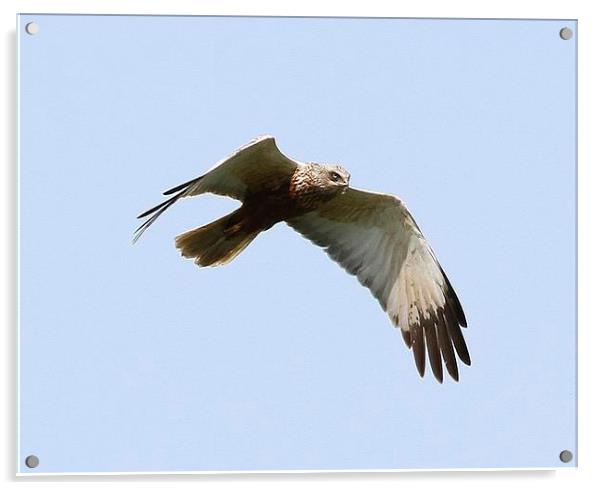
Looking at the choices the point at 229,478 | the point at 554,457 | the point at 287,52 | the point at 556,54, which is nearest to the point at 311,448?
the point at 229,478

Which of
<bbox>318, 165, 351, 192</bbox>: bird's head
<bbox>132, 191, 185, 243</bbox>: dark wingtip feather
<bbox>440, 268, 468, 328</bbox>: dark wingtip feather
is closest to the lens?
<bbox>132, 191, 185, 243</bbox>: dark wingtip feather

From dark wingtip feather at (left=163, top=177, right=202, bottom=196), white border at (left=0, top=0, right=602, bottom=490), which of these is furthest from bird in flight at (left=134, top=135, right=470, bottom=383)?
white border at (left=0, top=0, right=602, bottom=490)

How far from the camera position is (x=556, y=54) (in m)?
3.05

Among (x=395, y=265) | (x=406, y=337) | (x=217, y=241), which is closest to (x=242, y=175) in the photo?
(x=217, y=241)

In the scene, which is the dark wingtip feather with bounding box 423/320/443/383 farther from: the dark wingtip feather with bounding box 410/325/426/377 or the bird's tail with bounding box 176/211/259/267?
the bird's tail with bounding box 176/211/259/267

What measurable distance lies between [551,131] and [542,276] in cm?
37

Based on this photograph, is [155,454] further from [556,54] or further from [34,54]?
[556,54]

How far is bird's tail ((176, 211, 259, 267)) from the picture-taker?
125 inches

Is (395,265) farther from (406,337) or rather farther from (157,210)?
(157,210)

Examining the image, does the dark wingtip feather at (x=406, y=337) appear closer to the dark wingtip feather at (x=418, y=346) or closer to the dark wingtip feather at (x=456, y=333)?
the dark wingtip feather at (x=418, y=346)

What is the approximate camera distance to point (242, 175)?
315 centimetres

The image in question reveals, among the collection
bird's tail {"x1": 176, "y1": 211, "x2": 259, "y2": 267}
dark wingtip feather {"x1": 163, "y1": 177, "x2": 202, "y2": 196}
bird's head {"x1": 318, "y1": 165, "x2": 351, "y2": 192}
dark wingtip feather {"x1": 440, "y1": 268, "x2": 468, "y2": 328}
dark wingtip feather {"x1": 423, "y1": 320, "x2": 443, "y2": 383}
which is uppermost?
bird's head {"x1": 318, "y1": 165, "x2": 351, "y2": 192}
